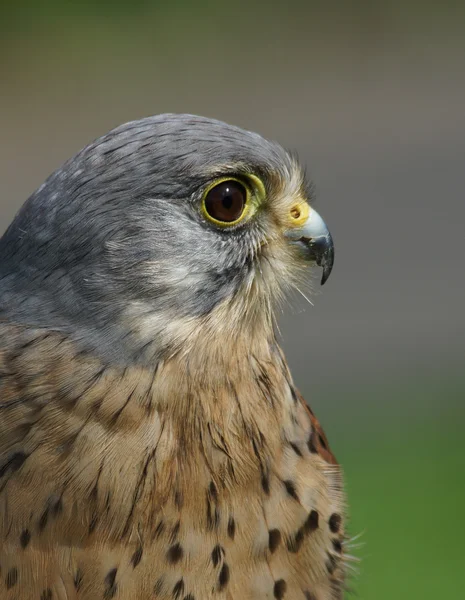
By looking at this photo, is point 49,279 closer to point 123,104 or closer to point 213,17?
point 123,104

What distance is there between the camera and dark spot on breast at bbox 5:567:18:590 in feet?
9.67

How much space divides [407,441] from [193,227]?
575cm

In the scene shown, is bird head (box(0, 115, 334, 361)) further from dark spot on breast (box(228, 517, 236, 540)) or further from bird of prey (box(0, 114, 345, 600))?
dark spot on breast (box(228, 517, 236, 540))

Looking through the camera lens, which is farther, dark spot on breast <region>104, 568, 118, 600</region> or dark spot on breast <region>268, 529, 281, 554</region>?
dark spot on breast <region>268, 529, 281, 554</region>

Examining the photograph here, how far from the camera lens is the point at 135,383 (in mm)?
2902

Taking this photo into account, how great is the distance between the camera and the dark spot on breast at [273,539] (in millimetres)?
3104

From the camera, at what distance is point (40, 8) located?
14.0 m

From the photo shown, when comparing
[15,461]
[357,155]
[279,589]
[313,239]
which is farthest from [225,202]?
Answer: [357,155]

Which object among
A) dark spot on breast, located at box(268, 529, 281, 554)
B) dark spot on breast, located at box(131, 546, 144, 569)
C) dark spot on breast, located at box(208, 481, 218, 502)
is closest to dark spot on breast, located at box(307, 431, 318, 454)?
dark spot on breast, located at box(268, 529, 281, 554)

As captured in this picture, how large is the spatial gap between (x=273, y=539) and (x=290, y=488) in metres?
0.16

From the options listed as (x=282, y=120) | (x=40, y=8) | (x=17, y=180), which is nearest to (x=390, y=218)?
(x=282, y=120)

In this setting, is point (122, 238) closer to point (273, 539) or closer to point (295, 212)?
point (295, 212)

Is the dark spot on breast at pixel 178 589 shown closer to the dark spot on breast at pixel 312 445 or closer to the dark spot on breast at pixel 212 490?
the dark spot on breast at pixel 212 490

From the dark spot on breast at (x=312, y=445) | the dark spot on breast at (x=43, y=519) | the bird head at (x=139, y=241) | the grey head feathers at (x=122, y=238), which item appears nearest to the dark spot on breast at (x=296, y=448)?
the dark spot on breast at (x=312, y=445)
